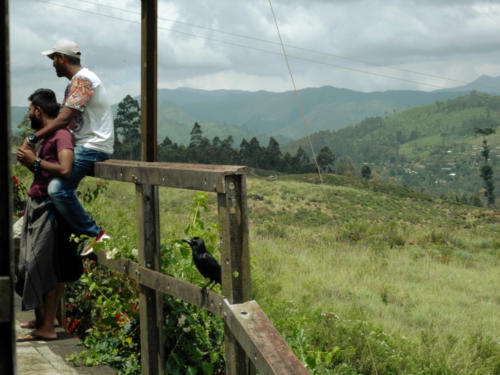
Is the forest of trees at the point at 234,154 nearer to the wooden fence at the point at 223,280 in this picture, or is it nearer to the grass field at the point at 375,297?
Result: the grass field at the point at 375,297

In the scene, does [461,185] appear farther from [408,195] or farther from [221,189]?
[221,189]

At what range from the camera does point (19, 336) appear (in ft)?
13.6

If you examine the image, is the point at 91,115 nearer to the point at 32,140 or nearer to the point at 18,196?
the point at 32,140

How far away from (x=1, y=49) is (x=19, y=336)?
3.46m

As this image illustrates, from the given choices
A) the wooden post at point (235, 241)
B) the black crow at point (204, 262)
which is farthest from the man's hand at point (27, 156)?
the wooden post at point (235, 241)

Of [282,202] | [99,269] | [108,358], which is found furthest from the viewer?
[282,202]

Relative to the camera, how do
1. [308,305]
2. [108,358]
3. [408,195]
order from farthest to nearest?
[408,195], [308,305], [108,358]

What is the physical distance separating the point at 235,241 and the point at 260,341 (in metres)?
0.47

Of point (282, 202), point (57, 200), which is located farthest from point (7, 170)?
point (282, 202)

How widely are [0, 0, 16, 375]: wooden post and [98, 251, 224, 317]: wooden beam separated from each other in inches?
59.5

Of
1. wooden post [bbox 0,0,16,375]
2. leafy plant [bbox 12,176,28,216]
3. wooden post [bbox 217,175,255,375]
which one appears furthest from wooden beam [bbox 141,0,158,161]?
leafy plant [bbox 12,176,28,216]

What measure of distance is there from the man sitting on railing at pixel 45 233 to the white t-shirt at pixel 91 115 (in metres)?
0.10

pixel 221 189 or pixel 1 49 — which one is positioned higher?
pixel 1 49

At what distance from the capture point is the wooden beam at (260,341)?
85.3 inches
